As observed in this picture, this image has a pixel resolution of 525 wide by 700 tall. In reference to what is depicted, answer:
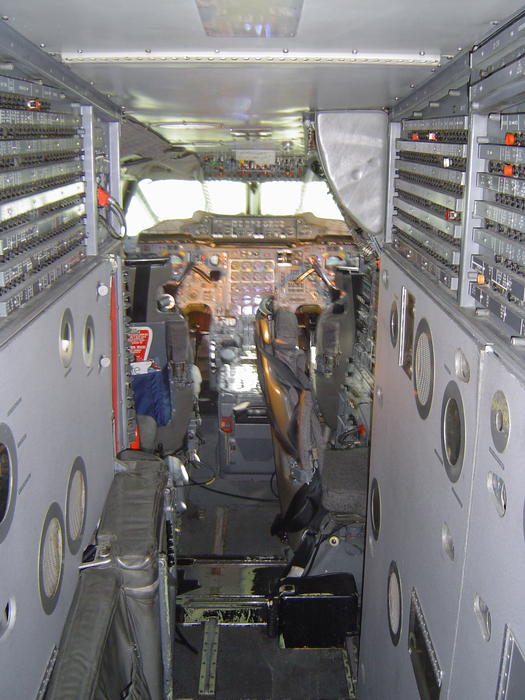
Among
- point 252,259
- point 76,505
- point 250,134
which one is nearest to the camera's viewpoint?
point 76,505

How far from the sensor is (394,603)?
2.41 metres

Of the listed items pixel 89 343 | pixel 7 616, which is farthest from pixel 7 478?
pixel 89 343

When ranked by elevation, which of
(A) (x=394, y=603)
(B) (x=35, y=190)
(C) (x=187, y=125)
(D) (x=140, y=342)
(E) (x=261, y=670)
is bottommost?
(E) (x=261, y=670)

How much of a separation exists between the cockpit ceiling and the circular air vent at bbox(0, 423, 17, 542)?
908 mm

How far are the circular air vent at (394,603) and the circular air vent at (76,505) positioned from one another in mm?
1094

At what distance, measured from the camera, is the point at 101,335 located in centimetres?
271

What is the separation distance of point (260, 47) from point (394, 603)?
1868 millimetres

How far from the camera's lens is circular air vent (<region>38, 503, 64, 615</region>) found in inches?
71.8

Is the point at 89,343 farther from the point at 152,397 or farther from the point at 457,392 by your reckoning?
the point at 152,397

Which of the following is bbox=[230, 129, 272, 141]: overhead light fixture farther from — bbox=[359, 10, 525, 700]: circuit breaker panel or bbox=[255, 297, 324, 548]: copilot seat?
bbox=[359, 10, 525, 700]: circuit breaker panel

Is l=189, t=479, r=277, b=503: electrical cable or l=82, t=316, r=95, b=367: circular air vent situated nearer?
l=82, t=316, r=95, b=367: circular air vent

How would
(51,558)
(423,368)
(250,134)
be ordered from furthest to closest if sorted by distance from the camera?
1. (250,134)
2. (423,368)
3. (51,558)

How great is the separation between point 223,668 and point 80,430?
6.45 feet

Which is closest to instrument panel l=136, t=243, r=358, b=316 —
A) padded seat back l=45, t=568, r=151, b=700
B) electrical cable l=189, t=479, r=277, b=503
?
electrical cable l=189, t=479, r=277, b=503
